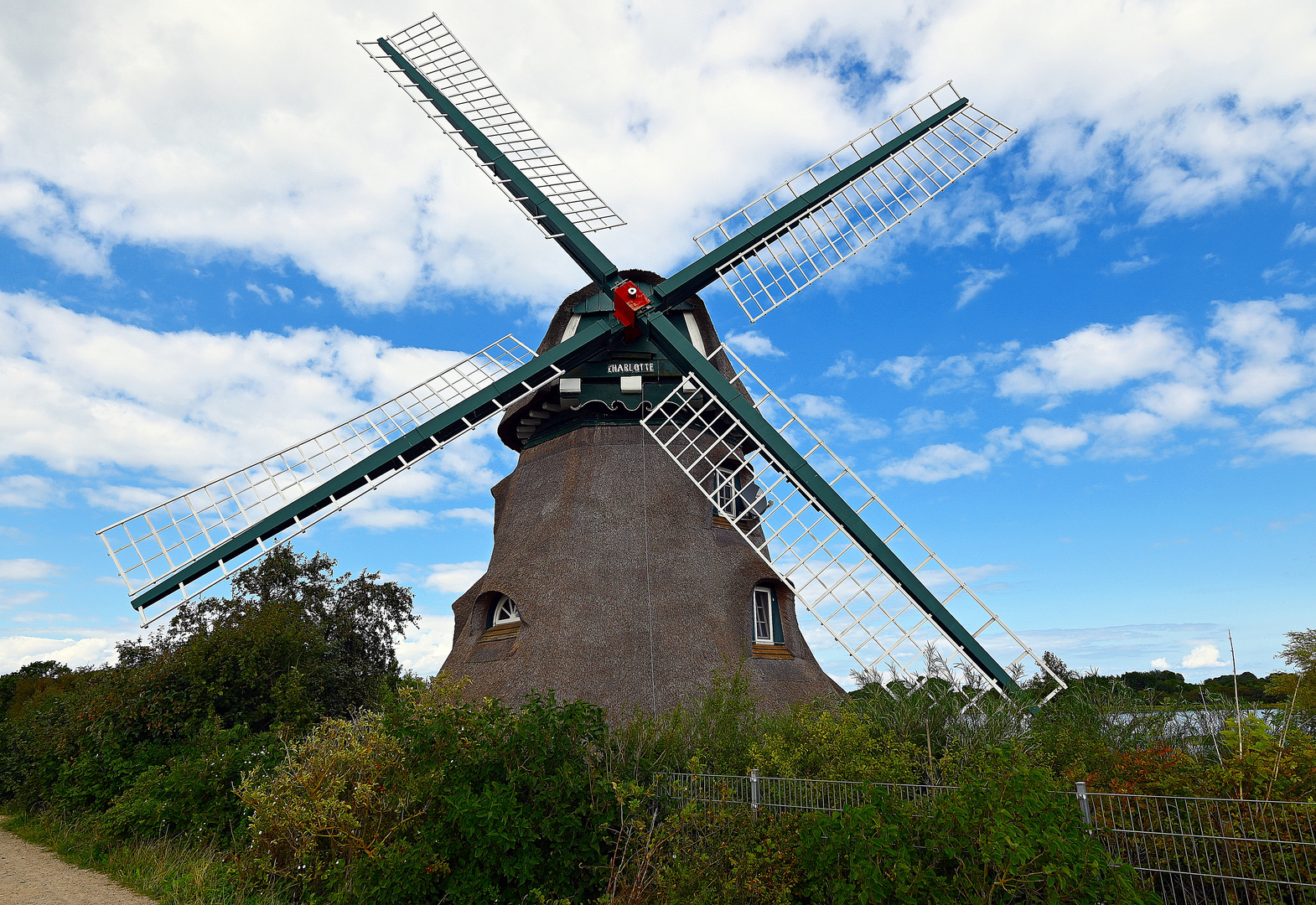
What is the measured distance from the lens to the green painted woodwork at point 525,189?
528 inches

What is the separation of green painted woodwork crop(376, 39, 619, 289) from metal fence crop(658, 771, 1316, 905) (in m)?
10.0

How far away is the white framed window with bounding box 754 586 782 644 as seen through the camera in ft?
40.0

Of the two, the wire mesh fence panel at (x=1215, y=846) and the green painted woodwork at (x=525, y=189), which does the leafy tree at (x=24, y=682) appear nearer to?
the green painted woodwork at (x=525, y=189)

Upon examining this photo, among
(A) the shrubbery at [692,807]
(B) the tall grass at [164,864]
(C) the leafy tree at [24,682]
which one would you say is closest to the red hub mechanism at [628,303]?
(A) the shrubbery at [692,807]

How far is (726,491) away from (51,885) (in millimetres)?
11097

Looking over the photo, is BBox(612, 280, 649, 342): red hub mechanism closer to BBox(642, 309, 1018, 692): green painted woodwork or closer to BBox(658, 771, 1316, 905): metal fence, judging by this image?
Result: BBox(642, 309, 1018, 692): green painted woodwork

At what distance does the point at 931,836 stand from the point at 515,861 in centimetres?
350

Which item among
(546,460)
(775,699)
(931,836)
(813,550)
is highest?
(546,460)

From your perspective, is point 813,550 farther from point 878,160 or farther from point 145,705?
point 145,705

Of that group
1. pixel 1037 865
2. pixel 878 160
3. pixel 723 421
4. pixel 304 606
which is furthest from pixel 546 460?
pixel 304 606

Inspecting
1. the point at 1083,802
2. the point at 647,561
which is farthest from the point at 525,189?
the point at 1083,802

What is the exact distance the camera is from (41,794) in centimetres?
1425

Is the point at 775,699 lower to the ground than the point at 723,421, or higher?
lower

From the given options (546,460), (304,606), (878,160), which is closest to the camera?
(546,460)
